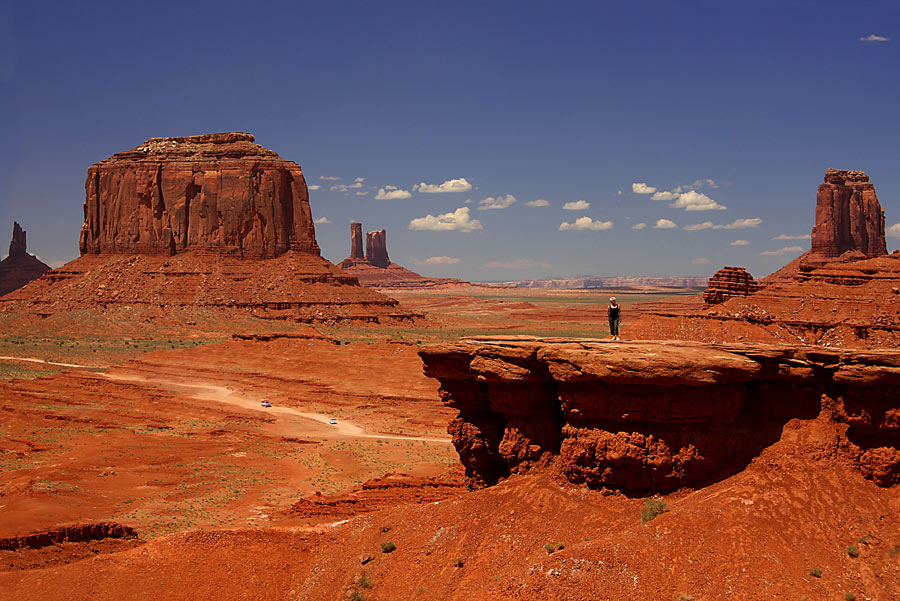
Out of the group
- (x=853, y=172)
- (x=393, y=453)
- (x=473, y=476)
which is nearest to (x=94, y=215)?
(x=393, y=453)

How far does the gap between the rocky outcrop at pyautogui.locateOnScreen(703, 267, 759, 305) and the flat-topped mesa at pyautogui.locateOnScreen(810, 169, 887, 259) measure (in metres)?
82.9

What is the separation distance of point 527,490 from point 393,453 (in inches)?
587

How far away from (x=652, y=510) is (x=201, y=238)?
8985 cm

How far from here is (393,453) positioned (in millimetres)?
27094

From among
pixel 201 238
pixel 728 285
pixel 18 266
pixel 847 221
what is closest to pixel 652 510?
pixel 728 285

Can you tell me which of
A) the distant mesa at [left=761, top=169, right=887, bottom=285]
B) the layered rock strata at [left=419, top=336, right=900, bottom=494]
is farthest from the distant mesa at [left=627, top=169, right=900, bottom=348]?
the distant mesa at [left=761, top=169, right=887, bottom=285]

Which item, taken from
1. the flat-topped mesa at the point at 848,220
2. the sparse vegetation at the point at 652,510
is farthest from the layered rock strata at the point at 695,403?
the flat-topped mesa at the point at 848,220

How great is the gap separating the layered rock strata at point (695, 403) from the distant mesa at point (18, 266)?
145 meters

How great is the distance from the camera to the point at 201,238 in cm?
9362

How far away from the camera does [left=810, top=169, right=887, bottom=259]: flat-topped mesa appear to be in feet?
393

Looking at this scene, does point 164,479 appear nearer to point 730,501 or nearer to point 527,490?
point 527,490

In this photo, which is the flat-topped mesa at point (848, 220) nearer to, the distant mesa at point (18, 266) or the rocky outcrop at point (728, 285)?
the rocky outcrop at point (728, 285)

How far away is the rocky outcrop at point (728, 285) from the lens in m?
46.4

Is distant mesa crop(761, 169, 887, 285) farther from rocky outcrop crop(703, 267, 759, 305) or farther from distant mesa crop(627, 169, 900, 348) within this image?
distant mesa crop(627, 169, 900, 348)
